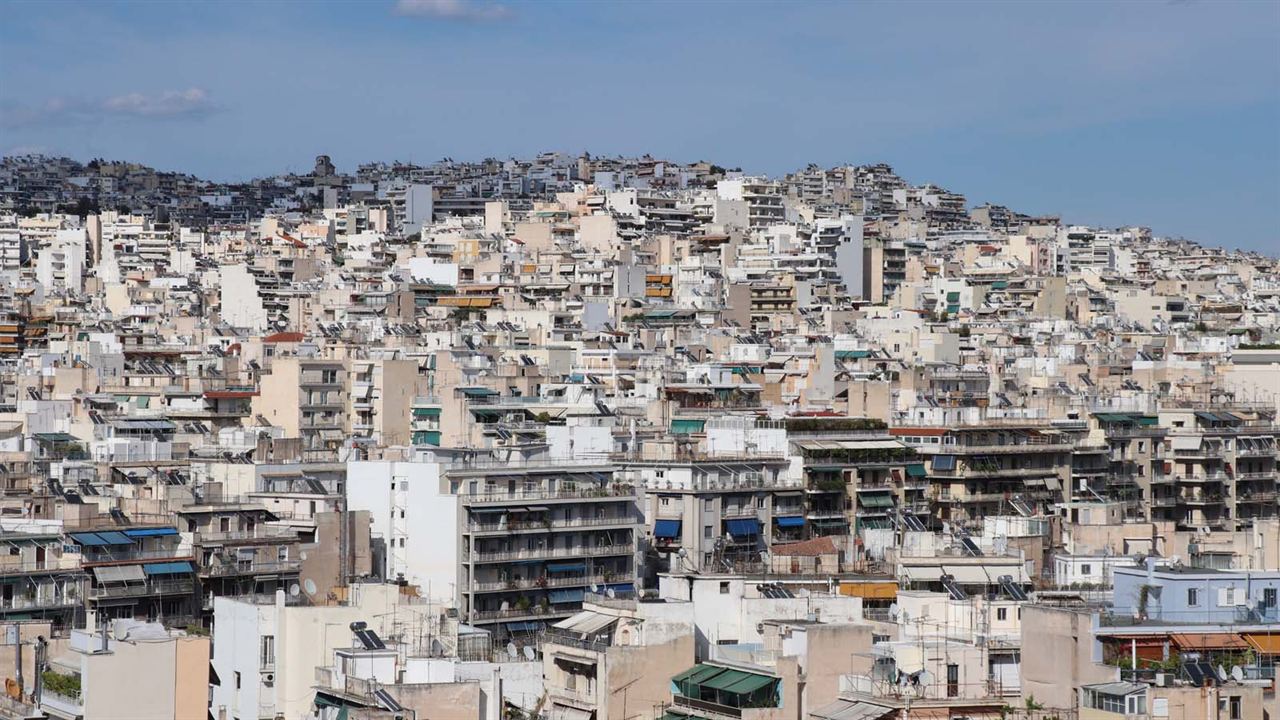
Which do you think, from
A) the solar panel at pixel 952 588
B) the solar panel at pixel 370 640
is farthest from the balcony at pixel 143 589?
the solar panel at pixel 952 588

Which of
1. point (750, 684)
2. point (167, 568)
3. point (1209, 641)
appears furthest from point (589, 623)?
point (167, 568)

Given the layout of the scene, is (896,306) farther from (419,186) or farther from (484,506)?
(484,506)

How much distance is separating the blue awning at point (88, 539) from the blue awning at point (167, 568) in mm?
702

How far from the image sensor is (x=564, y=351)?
68625mm

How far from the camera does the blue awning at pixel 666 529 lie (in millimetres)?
44062

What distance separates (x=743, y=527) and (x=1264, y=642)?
19.0 m

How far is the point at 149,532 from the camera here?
37656 millimetres

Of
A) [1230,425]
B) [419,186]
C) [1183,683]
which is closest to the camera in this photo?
[1183,683]

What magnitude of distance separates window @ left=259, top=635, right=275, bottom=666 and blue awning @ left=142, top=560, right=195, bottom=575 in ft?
24.4

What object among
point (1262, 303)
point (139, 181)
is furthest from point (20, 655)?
point (139, 181)

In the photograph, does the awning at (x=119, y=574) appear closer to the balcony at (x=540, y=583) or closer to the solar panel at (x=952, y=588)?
the balcony at (x=540, y=583)

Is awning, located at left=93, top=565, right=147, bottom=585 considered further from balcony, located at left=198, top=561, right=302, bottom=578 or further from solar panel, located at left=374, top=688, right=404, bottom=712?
solar panel, located at left=374, top=688, right=404, bottom=712

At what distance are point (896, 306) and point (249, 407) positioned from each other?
41973 mm

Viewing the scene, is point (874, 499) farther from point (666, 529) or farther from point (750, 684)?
point (750, 684)
